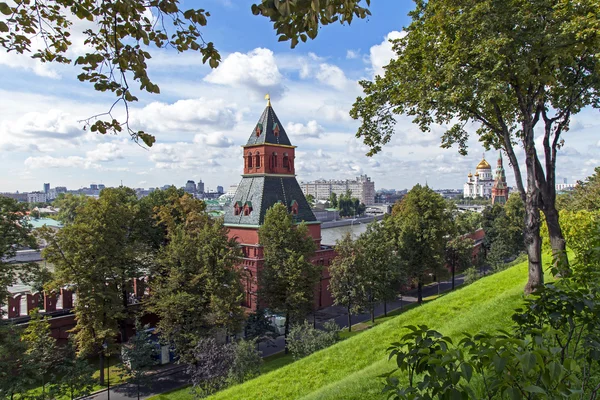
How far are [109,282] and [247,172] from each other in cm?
1515

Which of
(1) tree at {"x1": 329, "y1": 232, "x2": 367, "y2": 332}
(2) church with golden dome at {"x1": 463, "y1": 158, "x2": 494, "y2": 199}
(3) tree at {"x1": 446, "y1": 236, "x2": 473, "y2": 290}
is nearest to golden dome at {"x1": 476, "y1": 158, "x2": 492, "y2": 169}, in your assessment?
(2) church with golden dome at {"x1": 463, "y1": 158, "x2": 494, "y2": 199}

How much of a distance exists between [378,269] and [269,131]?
14583 mm

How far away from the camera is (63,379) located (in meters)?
15.6

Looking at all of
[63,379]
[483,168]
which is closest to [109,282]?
[63,379]

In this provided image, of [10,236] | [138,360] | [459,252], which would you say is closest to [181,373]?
[138,360]

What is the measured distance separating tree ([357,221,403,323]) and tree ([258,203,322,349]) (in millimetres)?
3947

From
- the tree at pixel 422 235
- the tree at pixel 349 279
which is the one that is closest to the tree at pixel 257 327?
the tree at pixel 349 279

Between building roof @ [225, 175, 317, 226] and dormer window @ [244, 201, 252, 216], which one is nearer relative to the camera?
building roof @ [225, 175, 317, 226]

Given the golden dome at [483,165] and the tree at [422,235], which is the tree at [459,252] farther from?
the golden dome at [483,165]

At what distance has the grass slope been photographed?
8.65m

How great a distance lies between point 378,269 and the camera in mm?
27000

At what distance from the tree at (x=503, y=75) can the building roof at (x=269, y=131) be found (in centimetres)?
2260

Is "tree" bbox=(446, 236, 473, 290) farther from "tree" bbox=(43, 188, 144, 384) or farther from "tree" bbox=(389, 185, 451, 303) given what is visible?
"tree" bbox=(43, 188, 144, 384)

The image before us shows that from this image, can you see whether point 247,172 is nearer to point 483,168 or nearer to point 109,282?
point 109,282
